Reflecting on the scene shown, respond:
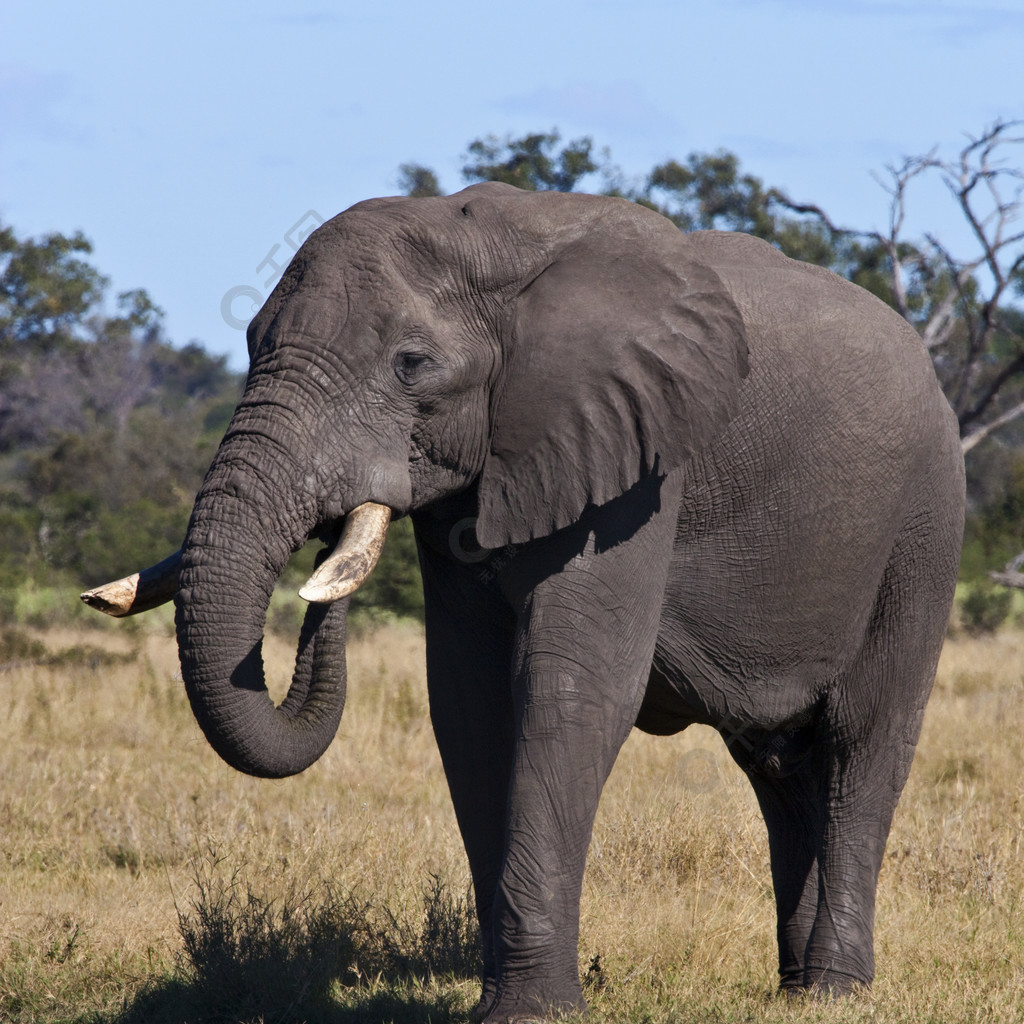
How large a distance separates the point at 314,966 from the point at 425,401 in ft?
7.35

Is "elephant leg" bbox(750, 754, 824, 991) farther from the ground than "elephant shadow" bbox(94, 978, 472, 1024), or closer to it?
farther from the ground

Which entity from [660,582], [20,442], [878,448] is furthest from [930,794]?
[20,442]

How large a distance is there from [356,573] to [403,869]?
113 inches

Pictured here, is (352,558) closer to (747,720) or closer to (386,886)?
(747,720)

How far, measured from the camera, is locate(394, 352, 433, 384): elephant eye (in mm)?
3658

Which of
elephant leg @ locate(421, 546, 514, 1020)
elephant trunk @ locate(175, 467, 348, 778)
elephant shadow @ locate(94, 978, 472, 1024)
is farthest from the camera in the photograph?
elephant shadow @ locate(94, 978, 472, 1024)

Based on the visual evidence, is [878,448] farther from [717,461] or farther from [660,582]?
[660,582]

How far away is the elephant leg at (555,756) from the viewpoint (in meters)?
3.80

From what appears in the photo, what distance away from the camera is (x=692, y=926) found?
209 inches

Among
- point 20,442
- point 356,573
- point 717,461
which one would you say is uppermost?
point 20,442

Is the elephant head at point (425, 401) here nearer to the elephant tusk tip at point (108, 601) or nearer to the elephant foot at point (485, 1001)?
the elephant tusk tip at point (108, 601)

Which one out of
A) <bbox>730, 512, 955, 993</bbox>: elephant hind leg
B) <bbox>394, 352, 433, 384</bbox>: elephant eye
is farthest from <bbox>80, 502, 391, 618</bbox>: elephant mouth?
<bbox>730, 512, 955, 993</bbox>: elephant hind leg

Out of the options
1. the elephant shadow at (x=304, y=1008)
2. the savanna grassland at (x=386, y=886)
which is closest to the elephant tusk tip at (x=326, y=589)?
the savanna grassland at (x=386, y=886)

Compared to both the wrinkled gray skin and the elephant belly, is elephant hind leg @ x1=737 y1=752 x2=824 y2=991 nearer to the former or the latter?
the elephant belly
